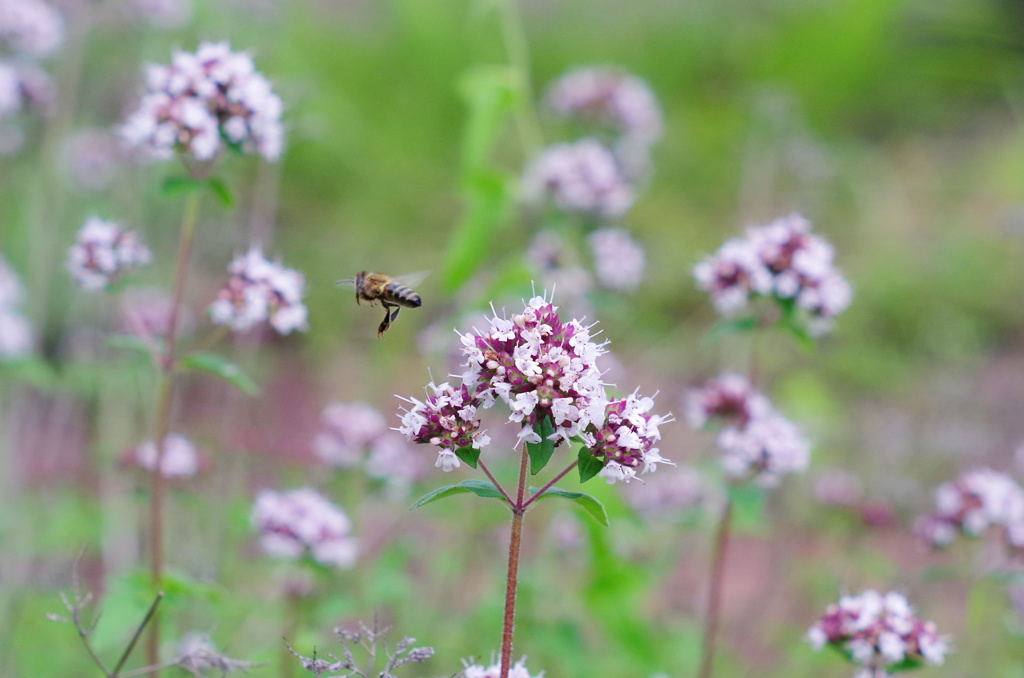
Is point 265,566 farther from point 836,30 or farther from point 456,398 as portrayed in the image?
point 836,30

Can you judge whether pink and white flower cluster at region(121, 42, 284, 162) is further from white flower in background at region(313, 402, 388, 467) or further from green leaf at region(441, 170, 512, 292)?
white flower in background at region(313, 402, 388, 467)

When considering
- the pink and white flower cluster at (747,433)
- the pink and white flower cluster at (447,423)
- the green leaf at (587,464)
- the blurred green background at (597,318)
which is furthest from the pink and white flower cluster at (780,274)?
the pink and white flower cluster at (447,423)

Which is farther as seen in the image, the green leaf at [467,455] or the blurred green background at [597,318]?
the blurred green background at [597,318]

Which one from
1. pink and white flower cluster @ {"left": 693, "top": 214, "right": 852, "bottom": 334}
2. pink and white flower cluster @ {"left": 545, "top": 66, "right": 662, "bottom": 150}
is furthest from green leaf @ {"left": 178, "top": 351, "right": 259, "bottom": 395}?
pink and white flower cluster @ {"left": 545, "top": 66, "right": 662, "bottom": 150}

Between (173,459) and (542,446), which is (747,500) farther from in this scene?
(173,459)

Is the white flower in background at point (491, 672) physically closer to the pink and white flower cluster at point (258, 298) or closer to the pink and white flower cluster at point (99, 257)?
the pink and white flower cluster at point (258, 298)

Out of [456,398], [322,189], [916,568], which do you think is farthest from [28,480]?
[916,568]
